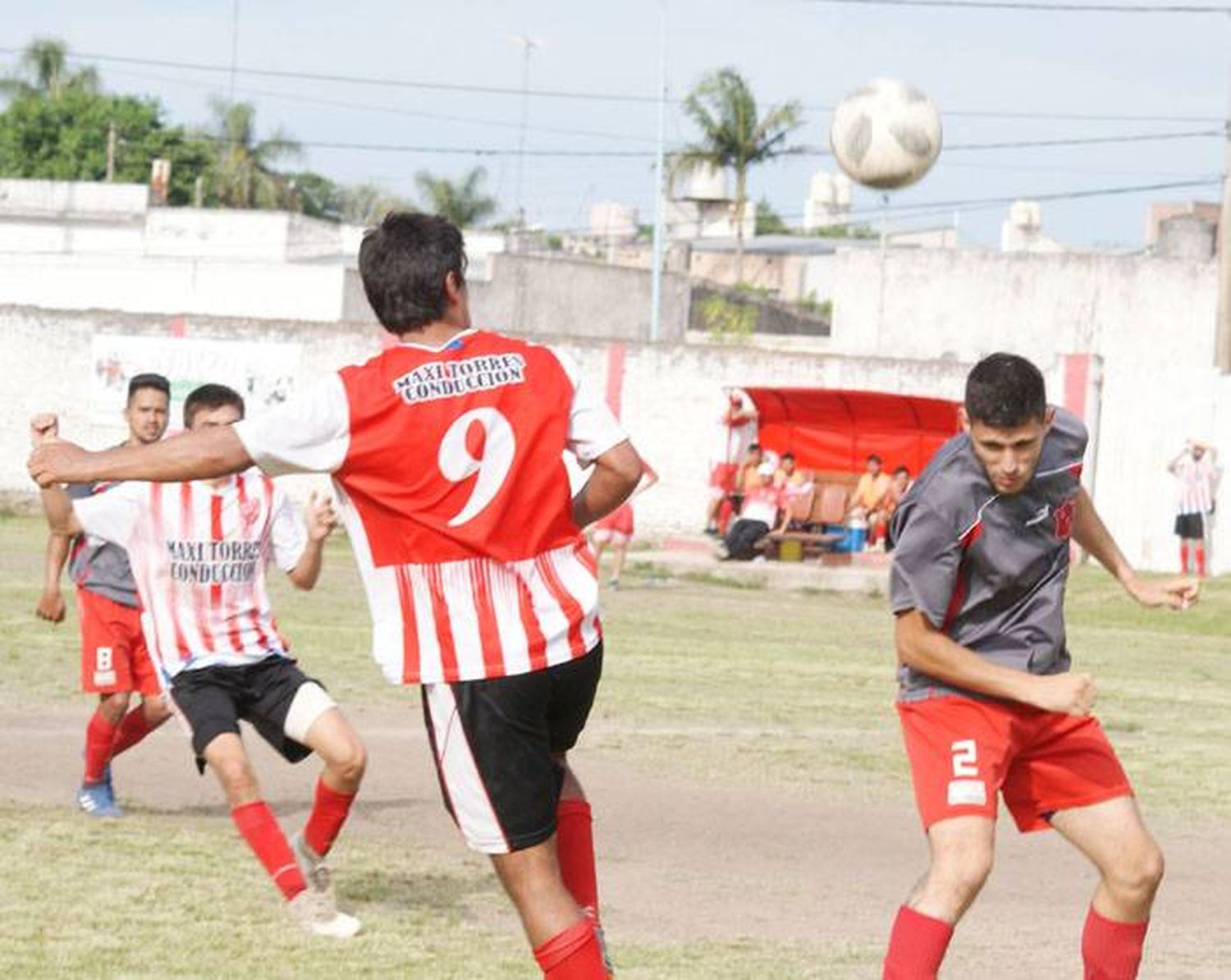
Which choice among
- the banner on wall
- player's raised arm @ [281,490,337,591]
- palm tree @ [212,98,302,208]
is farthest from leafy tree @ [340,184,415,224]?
player's raised arm @ [281,490,337,591]

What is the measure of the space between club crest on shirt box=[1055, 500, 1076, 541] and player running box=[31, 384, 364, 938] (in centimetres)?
242

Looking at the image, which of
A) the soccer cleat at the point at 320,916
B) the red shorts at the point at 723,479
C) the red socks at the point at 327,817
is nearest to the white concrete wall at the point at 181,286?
the red shorts at the point at 723,479

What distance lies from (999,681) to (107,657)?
5063 millimetres

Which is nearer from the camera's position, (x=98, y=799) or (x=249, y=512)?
(x=249, y=512)

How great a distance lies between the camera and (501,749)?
5422 millimetres

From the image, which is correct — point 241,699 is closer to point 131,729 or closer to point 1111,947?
point 131,729

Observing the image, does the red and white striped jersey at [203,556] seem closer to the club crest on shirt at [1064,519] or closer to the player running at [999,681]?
the player running at [999,681]

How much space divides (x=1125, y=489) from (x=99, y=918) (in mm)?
23509

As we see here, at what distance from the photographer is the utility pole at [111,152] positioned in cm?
7931

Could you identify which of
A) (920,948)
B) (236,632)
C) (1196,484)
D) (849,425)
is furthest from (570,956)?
(849,425)

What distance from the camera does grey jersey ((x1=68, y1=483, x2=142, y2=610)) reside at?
10.0 meters

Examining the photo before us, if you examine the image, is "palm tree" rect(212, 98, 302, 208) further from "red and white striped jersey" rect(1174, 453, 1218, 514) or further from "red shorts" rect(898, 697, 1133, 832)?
"red shorts" rect(898, 697, 1133, 832)

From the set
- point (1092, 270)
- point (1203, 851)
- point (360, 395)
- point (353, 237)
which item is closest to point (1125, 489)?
point (1092, 270)

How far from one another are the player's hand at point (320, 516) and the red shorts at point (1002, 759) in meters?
2.08
